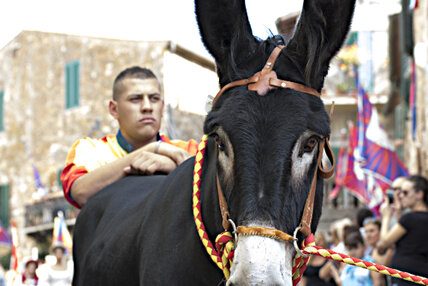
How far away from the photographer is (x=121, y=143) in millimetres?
5469

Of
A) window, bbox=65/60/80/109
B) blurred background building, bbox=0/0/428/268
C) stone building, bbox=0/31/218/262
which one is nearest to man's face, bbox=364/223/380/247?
blurred background building, bbox=0/0/428/268

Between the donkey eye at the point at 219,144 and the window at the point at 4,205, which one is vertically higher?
the donkey eye at the point at 219,144

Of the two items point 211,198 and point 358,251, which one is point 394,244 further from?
point 211,198

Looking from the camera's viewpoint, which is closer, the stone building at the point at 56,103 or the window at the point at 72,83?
the stone building at the point at 56,103

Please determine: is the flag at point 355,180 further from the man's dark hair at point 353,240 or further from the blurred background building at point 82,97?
the blurred background building at point 82,97

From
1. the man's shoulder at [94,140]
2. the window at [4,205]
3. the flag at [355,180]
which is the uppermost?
the man's shoulder at [94,140]

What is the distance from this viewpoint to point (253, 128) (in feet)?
9.89

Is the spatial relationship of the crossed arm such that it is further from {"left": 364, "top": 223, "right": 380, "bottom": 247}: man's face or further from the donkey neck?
{"left": 364, "top": 223, "right": 380, "bottom": 247}: man's face

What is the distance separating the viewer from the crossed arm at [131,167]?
4.68 m

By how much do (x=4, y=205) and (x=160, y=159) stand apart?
29.8 metres

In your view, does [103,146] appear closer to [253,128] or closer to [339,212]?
[253,128]

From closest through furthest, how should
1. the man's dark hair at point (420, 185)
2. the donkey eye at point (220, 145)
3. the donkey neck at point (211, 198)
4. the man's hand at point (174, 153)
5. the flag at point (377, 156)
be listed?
the donkey eye at point (220, 145)
the donkey neck at point (211, 198)
the man's hand at point (174, 153)
the man's dark hair at point (420, 185)
the flag at point (377, 156)

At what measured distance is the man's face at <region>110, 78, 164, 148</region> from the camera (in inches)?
210

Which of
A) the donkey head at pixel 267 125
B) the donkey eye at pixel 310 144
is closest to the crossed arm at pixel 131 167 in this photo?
the donkey head at pixel 267 125
